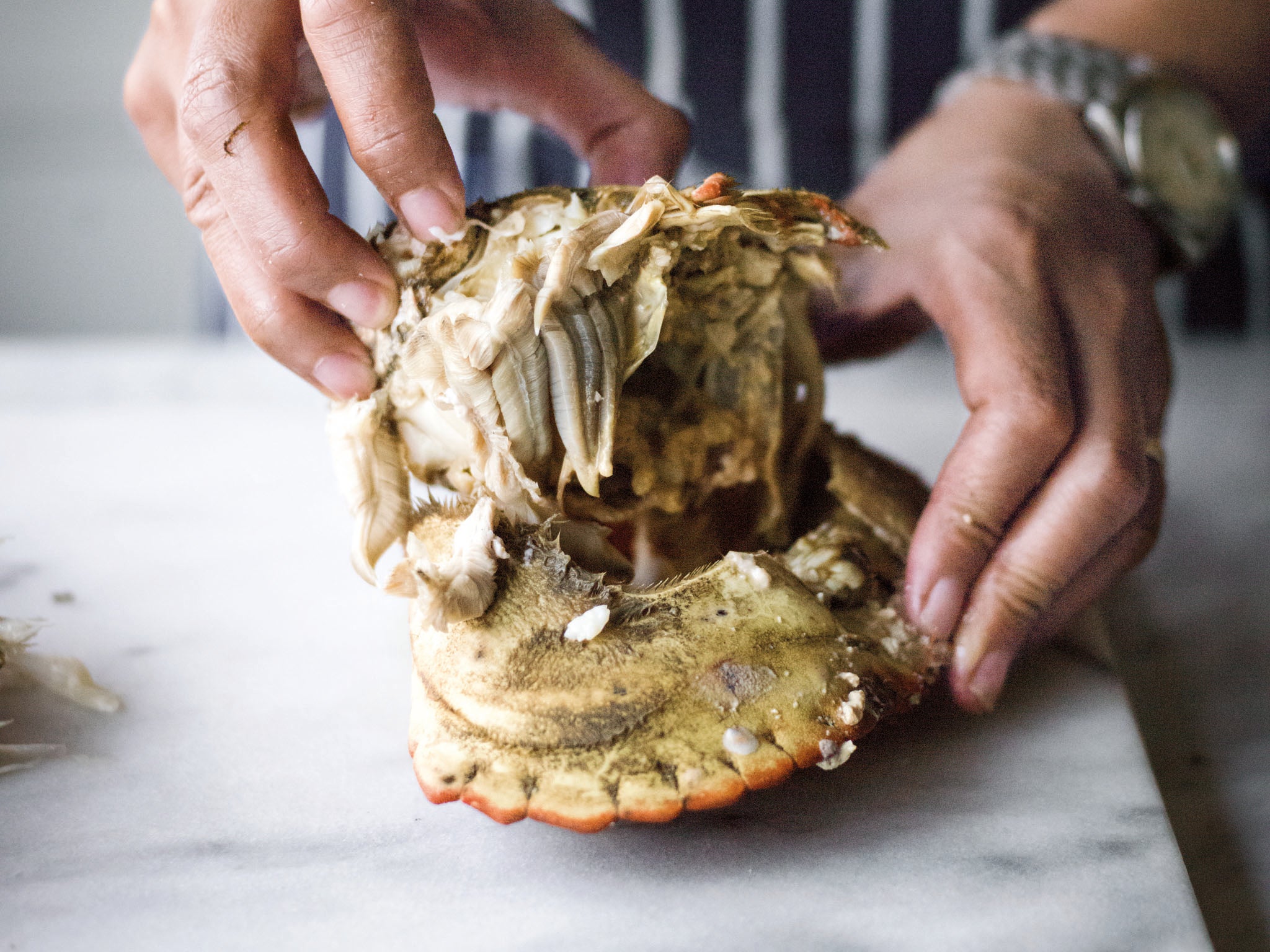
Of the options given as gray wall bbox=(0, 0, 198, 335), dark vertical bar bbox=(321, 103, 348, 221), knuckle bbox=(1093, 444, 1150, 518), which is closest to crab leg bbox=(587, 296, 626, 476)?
knuckle bbox=(1093, 444, 1150, 518)

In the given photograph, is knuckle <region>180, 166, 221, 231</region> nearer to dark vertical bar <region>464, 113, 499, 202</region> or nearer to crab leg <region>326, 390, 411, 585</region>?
crab leg <region>326, 390, 411, 585</region>

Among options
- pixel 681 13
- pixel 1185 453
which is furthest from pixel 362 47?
pixel 1185 453

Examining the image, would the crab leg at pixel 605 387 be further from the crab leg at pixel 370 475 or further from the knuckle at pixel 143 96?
the knuckle at pixel 143 96

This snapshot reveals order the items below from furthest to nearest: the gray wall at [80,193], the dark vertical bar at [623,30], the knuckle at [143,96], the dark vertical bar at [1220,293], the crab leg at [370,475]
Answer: the gray wall at [80,193]
the dark vertical bar at [1220,293]
the dark vertical bar at [623,30]
the knuckle at [143,96]
the crab leg at [370,475]

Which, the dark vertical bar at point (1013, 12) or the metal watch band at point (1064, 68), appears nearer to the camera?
the metal watch band at point (1064, 68)

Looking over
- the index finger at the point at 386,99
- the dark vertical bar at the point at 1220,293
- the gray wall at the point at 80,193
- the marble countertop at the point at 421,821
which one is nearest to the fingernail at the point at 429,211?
the index finger at the point at 386,99

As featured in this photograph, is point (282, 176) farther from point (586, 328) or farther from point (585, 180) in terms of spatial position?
point (585, 180)

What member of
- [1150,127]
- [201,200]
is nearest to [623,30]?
[1150,127]
